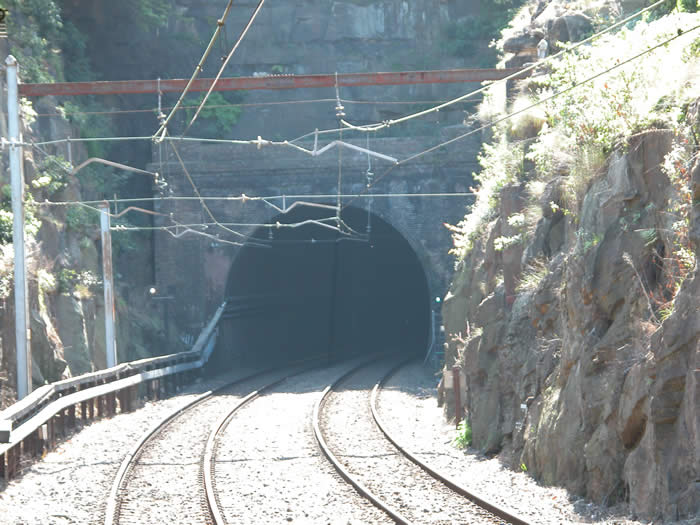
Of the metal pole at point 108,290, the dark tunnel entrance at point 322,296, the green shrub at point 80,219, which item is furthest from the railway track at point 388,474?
the dark tunnel entrance at point 322,296

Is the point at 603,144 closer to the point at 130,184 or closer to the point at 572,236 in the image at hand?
the point at 572,236

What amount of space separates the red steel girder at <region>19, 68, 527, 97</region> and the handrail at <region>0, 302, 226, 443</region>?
6.13 metres

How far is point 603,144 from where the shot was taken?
37.5ft

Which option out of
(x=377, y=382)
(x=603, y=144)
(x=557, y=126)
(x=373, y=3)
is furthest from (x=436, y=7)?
(x=603, y=144)

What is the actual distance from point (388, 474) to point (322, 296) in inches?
1148

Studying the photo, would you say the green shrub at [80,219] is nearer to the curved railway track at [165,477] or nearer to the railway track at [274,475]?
the curved railway track at [165,477]

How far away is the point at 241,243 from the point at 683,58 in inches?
860

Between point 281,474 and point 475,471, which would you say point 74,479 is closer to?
point 281,474

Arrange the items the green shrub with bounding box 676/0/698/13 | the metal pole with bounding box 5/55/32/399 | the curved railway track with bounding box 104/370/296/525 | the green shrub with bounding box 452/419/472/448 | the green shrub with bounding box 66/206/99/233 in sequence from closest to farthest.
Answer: the curved railway track with bounding box 104/370/296/525
the green shrub with bounding box 452/419/472/448
the green shrub with bounding box 676/0/698/13
the metal pole with bounding box 5/55/32/399
the green shrub with bounding box 66/206/99/233

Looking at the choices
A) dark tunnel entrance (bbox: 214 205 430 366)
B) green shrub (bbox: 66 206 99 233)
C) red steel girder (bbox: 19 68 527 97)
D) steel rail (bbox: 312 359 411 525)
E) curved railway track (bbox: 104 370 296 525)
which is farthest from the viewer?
dark tunnel entrance (bbox: 214 205 430 366)

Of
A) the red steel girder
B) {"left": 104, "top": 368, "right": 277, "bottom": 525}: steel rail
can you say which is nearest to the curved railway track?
{"left": 104, "top": 368, "right": 277, "bottom": 525}: steel rail

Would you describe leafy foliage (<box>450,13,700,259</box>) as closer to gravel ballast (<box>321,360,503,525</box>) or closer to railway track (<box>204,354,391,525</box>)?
gravel ballast (<box>321,360,503,525</box>)

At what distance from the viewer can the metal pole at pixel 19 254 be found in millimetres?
16219

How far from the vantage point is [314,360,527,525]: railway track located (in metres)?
10.0
